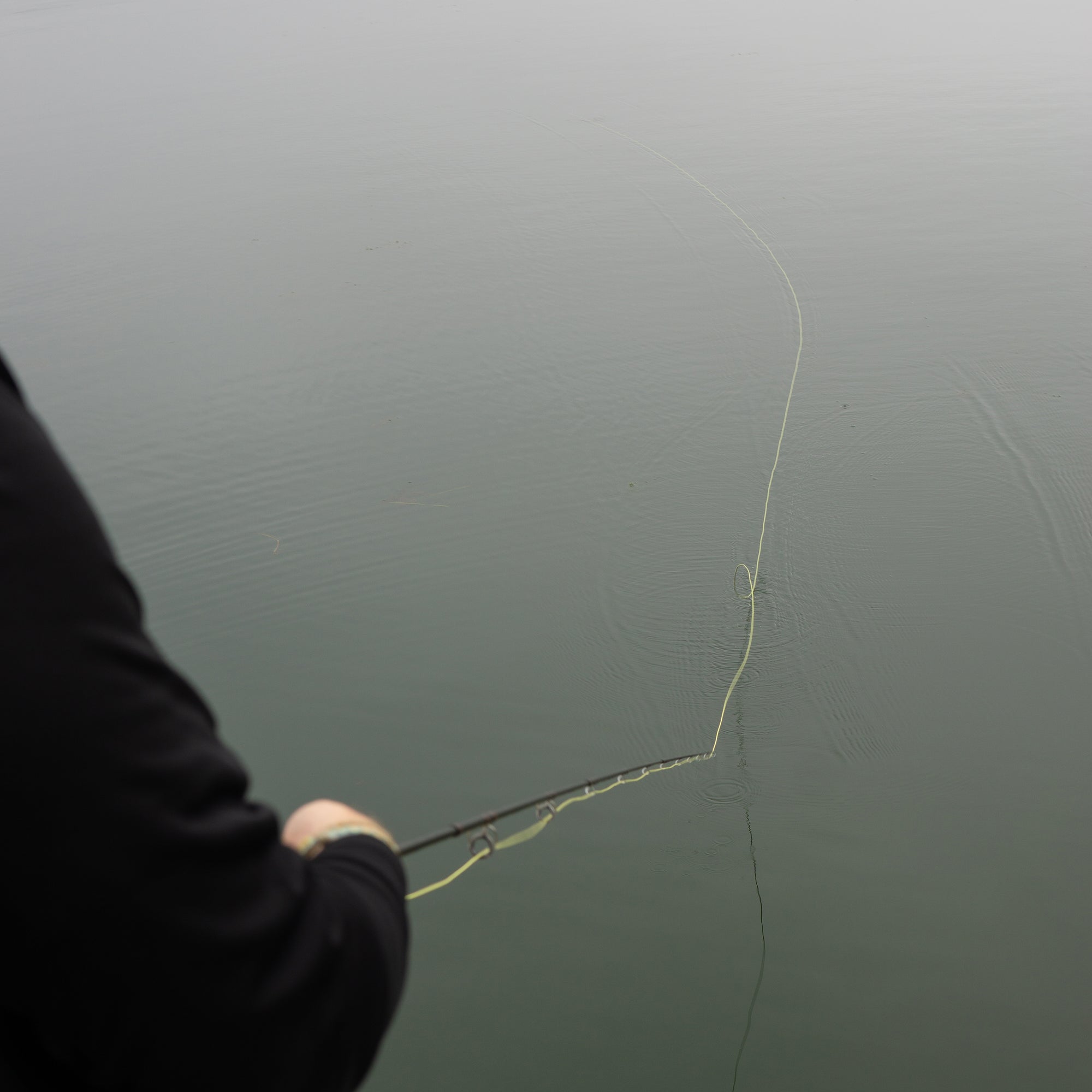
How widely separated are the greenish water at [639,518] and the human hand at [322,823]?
1596mm

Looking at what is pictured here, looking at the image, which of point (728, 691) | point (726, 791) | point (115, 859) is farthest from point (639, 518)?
point (115, 859)

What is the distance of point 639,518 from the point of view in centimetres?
328

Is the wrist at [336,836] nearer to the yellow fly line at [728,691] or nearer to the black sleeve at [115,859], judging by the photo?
the black sleeve at [115,859]

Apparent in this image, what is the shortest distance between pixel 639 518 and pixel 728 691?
2.67ft

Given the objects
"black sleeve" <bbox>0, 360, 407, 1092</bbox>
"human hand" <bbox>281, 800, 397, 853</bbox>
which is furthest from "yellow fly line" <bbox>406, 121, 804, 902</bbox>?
"black sleeve" <bbox>0, 360, 407, 1092</bbox>

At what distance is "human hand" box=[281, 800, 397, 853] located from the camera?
0.54 meters

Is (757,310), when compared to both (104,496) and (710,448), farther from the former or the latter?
(104,496)

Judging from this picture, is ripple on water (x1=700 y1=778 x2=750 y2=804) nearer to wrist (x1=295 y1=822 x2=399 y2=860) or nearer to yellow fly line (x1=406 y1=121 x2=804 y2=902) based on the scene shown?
yellow fly line (x1=406 y1=121 x2=804 y2=902)

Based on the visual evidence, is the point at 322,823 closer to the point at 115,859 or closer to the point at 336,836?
the point at 336,836

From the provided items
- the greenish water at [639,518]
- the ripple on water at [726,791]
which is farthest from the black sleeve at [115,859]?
the ripple on water at [726,791]

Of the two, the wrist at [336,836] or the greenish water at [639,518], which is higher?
the wrist at [336,836]

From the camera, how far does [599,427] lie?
12.2 ft

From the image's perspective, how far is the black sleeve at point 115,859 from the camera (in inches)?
13.2

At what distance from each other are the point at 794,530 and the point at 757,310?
1.55m
